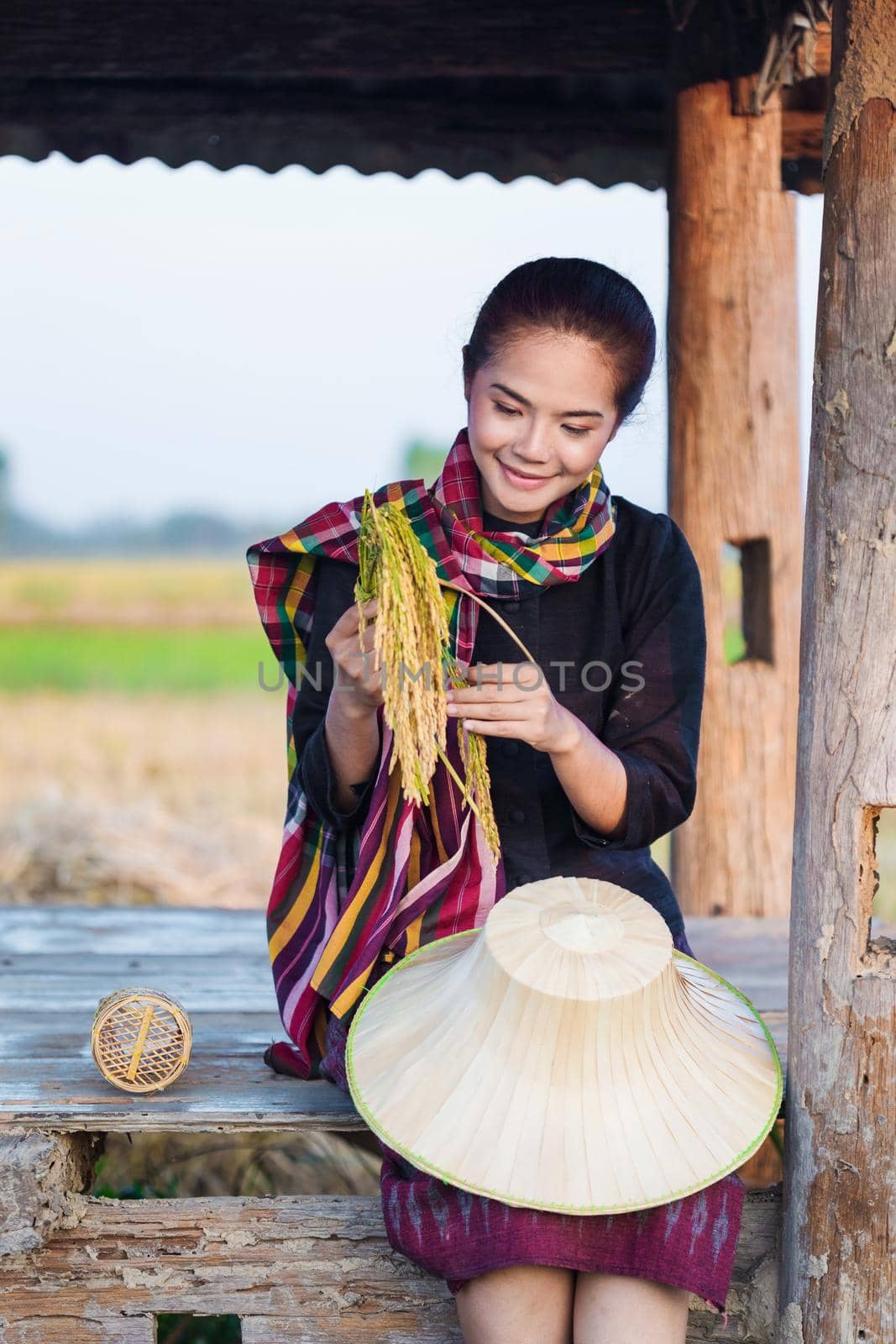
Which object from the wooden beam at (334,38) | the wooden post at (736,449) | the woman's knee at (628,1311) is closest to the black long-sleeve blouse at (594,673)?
the woman's knee at (628,1311)

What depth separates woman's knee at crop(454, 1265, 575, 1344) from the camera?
1.97m

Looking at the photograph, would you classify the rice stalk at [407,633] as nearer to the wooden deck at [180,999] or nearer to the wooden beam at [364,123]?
the wooden deck at [180,999]

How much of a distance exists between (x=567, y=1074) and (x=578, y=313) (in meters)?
1.20

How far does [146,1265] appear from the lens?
95.9 inches

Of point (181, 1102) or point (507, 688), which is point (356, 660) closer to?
point (507, 688)

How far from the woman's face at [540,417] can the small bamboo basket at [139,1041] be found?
1.11m

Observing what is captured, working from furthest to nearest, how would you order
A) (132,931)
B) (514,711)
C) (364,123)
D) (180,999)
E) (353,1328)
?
(364,123), (132,931), (180,999), (353,1328), (514,711)

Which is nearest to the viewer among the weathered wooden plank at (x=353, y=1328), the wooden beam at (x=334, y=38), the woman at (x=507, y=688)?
the woman at (x=507, y=688)

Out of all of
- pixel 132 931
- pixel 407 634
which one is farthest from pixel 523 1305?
pixel 132 931

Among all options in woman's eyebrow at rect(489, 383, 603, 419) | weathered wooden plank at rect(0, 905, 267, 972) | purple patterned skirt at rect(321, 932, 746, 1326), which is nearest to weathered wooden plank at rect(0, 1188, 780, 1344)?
purple patterned skirt at rect(321, 932, 746, 1326)

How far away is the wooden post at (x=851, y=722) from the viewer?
6.91 ft

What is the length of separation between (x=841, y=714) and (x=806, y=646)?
148mm

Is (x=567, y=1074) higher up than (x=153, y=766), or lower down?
higher up

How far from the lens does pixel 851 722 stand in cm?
216
